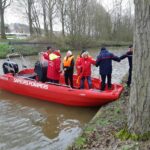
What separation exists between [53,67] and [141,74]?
6.48 meters

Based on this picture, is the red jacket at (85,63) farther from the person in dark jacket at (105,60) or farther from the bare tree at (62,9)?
the bare tree at (62,9)

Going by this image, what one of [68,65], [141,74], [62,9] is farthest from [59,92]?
[62,9]

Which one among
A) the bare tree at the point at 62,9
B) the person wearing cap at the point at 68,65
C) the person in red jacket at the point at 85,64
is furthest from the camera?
the bare tree at the point at 62,9

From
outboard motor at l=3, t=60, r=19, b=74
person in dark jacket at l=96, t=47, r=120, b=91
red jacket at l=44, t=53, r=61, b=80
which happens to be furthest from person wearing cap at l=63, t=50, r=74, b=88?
outboard motor at l=3, t=60, r=19, b=74

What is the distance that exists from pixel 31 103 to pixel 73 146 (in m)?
5.84

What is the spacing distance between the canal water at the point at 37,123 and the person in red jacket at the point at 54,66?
1.01 metres

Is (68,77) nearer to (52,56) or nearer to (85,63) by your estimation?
(52,56)

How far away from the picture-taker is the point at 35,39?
3494 cm

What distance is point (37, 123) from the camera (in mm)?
9680

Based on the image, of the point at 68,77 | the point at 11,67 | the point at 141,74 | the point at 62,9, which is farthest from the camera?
the point at 62,9

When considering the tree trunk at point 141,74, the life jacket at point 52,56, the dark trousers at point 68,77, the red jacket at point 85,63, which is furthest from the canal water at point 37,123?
the tree trunk at point 141,74

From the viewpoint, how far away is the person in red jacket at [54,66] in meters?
11.8

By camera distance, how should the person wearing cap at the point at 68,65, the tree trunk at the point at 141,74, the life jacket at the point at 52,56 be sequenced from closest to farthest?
1. the tree trunk at the point at 141,74
2. the person wearing cap at the point at 68,65
3. the life jacket at the point at 52,56

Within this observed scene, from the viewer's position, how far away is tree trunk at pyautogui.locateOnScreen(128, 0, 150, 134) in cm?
547
